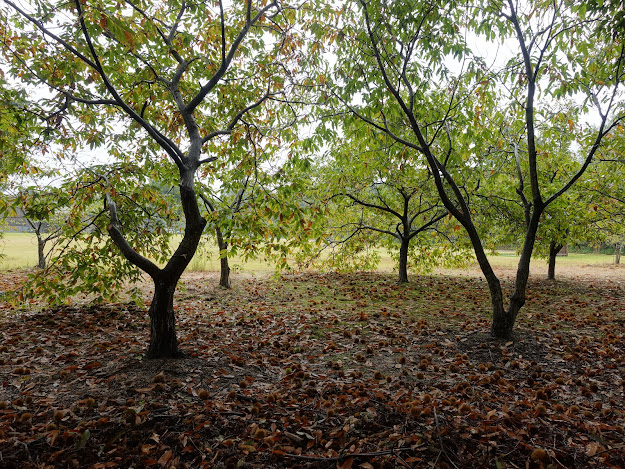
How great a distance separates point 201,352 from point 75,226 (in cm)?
299

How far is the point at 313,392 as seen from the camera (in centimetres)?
388

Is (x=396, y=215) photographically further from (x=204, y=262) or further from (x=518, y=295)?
(x=204, y=262)

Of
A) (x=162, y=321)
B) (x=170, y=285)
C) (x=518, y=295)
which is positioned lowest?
(x=162, y=321)

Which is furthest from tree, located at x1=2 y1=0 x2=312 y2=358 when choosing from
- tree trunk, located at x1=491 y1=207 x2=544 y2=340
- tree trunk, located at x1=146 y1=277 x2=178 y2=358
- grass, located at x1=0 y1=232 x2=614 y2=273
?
tree trunk, located at x1=491 y1=207 x2=544 y2=340

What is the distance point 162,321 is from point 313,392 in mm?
2227

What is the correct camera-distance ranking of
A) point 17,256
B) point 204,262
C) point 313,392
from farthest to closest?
point 17,256
point 204,262
point 313,392

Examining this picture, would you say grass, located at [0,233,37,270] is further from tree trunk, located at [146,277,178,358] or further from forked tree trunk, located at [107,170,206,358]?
tree trunk, located at [146,277,178,358]

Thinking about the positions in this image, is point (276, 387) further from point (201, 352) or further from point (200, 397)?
point (201, 352)

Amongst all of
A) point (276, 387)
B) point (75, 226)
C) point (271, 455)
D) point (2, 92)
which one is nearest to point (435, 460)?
point (271, 455)

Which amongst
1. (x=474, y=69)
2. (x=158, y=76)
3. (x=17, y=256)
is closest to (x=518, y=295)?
(x=474, y=69)

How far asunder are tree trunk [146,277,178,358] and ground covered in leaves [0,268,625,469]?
0.18m

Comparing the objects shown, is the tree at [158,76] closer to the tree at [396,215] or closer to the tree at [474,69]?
the tree at [474,69]

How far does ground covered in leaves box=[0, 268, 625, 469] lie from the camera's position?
108 inches

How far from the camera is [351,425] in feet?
10.4
